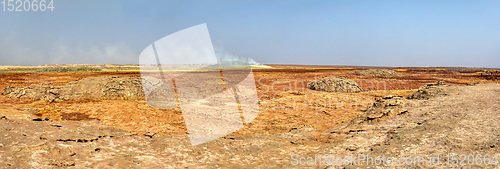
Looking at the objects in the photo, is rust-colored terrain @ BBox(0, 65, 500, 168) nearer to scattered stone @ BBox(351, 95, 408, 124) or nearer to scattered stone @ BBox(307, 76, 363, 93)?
scattered stone @ BBox(351, 95, 408, 124)

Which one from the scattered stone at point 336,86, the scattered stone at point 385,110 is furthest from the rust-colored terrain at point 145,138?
the scattered stone at point 336,86

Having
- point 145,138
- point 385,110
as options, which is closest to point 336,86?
point 385,110

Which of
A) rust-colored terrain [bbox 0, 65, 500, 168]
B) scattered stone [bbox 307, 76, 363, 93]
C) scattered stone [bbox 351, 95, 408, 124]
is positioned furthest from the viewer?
scattered stone [bbox 307, 76, 363, 93]

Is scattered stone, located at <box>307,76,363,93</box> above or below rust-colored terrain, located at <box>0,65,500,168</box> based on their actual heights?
above

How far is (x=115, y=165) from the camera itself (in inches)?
194

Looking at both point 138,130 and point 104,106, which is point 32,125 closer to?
point 138,130

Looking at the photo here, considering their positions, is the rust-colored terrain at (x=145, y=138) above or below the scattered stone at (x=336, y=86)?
below

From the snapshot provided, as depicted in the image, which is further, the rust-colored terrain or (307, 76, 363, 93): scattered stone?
(307, 76, 363, 93): scattered stone

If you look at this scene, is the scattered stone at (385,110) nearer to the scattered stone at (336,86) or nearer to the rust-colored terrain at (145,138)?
the rust-colored terrain at (145,138)

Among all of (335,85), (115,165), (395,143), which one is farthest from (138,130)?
(335,85)

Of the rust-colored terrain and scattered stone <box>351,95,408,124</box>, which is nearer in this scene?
the rust-colored terrain

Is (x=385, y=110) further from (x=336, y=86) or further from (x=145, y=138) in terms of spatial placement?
(x=336, y=86)

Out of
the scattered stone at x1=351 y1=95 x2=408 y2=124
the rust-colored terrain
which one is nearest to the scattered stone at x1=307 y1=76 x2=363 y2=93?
the rust-colored terrain

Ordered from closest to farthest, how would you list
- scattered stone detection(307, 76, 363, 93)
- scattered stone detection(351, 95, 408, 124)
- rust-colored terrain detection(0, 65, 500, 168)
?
rust-colored terrain detection(0, 65, 500, 168) → scattered stone detection(351, 95, 408, 124) → scattered stone detection(307, 76, 363, 93)
